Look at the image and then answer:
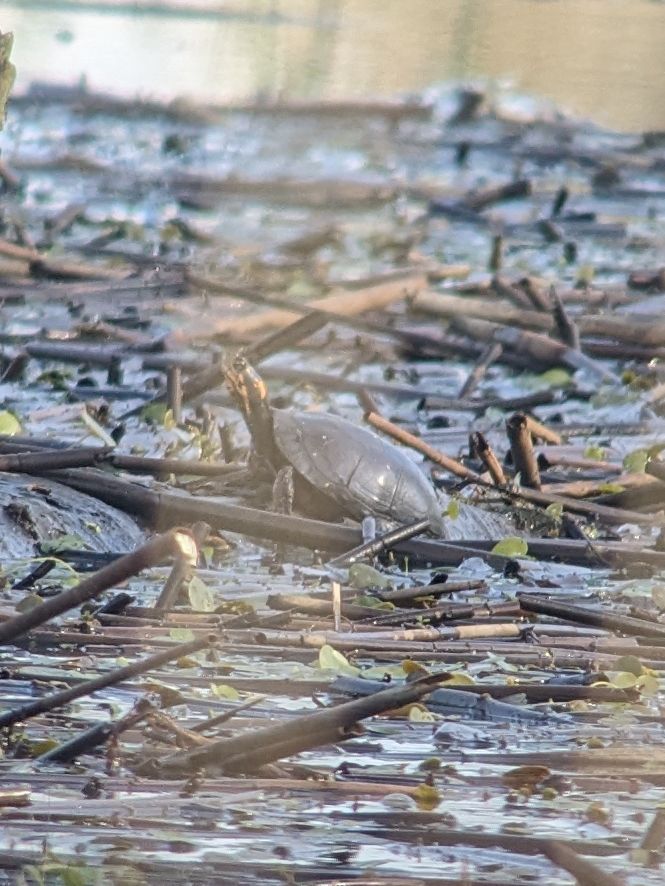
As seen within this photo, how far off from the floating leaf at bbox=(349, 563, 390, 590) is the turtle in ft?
2.52

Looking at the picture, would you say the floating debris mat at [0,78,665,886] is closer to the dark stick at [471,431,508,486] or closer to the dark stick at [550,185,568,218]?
the dark stick at [471,431,508,486]

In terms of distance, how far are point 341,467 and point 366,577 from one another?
1.18m

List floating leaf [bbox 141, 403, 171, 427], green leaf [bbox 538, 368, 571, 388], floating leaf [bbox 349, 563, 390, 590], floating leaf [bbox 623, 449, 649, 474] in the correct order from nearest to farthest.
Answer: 1. floating leaf [bbox 349, 563, 390, 590]
2. floating leaf [bbox 623, 449, 649, 474]
3. floating leaf [bbox 141, 403, 171, 427]
4. green leaf [bbox 538, 368, 571, 388]

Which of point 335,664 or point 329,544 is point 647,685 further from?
point 329,544

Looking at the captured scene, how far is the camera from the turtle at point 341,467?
6312 millimetres

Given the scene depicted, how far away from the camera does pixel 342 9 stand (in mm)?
17688

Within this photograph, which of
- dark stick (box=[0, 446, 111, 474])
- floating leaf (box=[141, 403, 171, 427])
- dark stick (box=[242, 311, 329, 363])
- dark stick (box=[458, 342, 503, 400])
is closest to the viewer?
dark stick (box=[0, 446, 111, 474])

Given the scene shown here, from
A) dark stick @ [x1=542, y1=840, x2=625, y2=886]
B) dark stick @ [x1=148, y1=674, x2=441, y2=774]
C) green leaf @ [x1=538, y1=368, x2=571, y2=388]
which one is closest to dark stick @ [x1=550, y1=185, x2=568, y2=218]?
green leaf @ [x1=538, y1=368, x2=571, y2=388]

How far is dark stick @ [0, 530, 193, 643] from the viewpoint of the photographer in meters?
2.58

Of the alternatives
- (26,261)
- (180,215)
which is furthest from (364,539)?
(180,215)

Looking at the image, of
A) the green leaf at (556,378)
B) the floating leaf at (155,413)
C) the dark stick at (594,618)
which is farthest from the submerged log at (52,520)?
the green leaf at (556,378)

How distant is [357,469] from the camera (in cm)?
644

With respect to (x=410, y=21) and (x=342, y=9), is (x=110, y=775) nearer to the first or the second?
(x=410, y=21)

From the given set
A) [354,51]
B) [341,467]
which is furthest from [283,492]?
[354,51]
